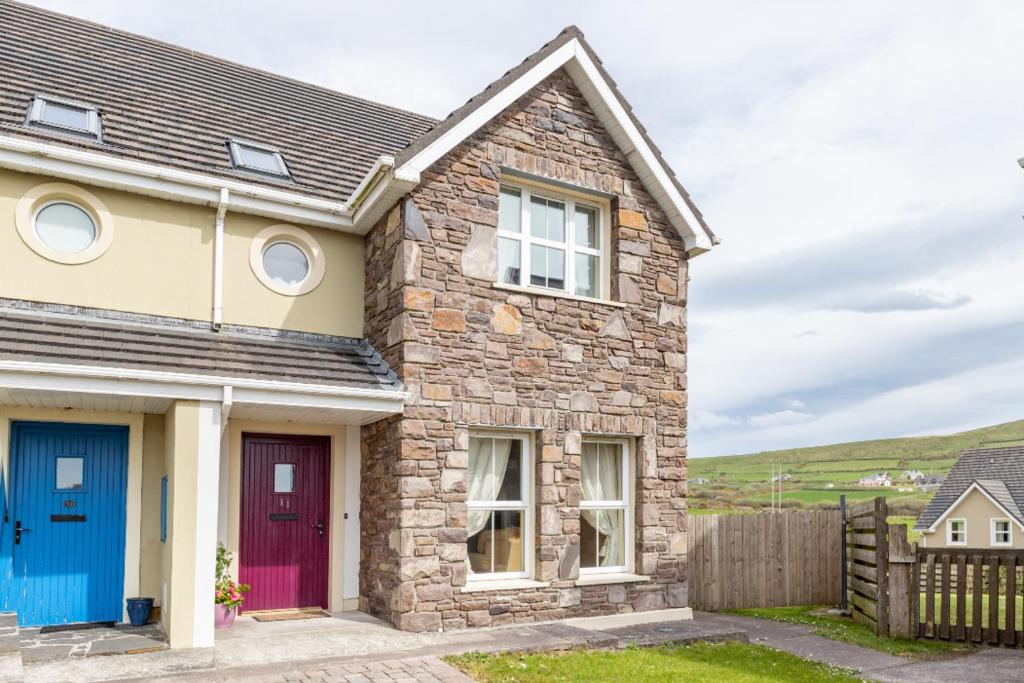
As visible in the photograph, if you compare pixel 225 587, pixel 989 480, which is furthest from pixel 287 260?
pixel 989 480

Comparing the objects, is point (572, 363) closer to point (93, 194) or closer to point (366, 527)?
point (366, 527)

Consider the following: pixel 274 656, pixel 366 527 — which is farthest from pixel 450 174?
pixel 274 656

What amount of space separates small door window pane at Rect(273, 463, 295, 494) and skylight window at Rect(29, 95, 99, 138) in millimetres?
4702

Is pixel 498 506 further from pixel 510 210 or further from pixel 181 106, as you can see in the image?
pixel 181 106

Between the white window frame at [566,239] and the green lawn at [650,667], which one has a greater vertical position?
the white window frame at [566,239]

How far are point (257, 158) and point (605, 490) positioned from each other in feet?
22.0

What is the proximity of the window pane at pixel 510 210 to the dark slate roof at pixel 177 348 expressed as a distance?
95.6 inches

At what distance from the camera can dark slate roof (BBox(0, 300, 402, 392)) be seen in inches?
331

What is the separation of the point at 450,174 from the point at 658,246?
11.0 ft

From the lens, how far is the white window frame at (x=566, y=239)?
10.8 m

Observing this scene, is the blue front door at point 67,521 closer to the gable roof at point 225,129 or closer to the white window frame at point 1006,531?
the gable roof at point 225,129

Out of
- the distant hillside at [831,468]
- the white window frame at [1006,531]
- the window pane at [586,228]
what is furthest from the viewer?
the distant hillside at [831,468]

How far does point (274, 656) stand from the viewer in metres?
8.06

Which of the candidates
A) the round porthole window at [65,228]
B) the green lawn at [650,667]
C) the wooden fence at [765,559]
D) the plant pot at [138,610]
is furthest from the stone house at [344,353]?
the wooden fence at [765,559]
